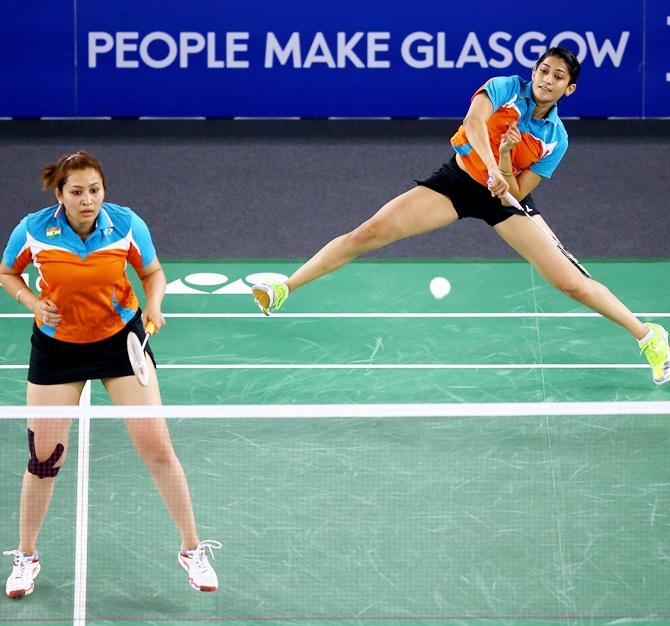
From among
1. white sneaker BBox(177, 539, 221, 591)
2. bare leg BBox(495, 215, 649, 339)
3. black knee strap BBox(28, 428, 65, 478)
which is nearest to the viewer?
black knee strap BBox(28, 428, 65, 478)

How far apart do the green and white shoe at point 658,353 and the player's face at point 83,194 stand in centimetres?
322

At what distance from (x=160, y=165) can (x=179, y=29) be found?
129cm

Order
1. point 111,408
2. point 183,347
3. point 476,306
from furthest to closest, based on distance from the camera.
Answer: point 476,306, point 183,347, point 111,408

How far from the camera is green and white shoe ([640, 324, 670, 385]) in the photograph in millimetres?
6672

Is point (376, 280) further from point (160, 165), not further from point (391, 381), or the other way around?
point (160, 165)

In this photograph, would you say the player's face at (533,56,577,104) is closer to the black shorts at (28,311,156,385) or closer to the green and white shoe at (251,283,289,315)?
the green and white shoe at (251,283,289,315)

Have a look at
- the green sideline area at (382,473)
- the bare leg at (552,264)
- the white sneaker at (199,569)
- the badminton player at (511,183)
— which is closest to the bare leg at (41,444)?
the green sideline area at (382,473)

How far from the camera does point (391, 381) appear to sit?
270 inches

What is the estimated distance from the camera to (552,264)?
648cm

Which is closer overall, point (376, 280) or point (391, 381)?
point (391, 381)

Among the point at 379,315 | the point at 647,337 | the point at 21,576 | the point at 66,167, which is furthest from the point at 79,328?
the point at 379,315

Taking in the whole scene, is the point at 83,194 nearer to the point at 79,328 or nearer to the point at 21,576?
the point at 79,328

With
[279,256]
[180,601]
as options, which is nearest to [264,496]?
[180,601]

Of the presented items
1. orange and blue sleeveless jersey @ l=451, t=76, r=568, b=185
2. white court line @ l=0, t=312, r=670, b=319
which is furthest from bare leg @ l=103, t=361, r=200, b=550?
white court line @ l=0, t=312, r=670, b=319
